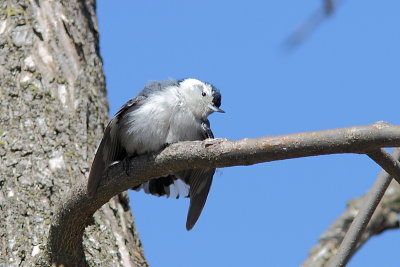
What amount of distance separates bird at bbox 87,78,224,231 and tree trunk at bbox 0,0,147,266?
0.29 metres

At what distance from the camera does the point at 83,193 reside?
3.46 meters

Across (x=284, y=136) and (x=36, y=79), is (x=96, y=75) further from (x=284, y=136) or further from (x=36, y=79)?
(x=284, y=136)

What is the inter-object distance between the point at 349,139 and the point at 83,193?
1.30m

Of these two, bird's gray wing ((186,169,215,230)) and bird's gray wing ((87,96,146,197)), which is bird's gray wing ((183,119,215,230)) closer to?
bird's gray wing ((186,169,215,230))

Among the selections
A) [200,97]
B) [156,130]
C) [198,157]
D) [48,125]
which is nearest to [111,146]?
[156,130]

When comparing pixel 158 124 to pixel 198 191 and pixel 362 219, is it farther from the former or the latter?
pixel 362 219

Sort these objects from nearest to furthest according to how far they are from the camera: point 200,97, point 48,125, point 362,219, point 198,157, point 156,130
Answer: point 198,157 < point 362,219 < point 156,130 < point 48,125 < point 200,97

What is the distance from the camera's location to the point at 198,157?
121 inches

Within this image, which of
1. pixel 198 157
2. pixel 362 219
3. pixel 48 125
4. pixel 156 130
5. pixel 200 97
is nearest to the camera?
pixel 198 157

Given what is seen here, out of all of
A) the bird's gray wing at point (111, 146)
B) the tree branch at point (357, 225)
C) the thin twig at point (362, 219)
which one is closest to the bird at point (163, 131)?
the bird's gray wing at point (111, 146)

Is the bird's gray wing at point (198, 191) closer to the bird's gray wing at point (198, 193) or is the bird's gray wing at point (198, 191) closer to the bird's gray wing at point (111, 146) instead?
the bird's gray wing at point (198, 193)

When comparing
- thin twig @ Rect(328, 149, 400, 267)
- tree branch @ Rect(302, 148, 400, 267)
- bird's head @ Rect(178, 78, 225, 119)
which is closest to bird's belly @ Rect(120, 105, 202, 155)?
bird's head @ Rect(178, 78, 225, 119)

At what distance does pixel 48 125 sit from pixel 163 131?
73cm

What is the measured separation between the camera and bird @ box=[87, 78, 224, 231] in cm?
392
